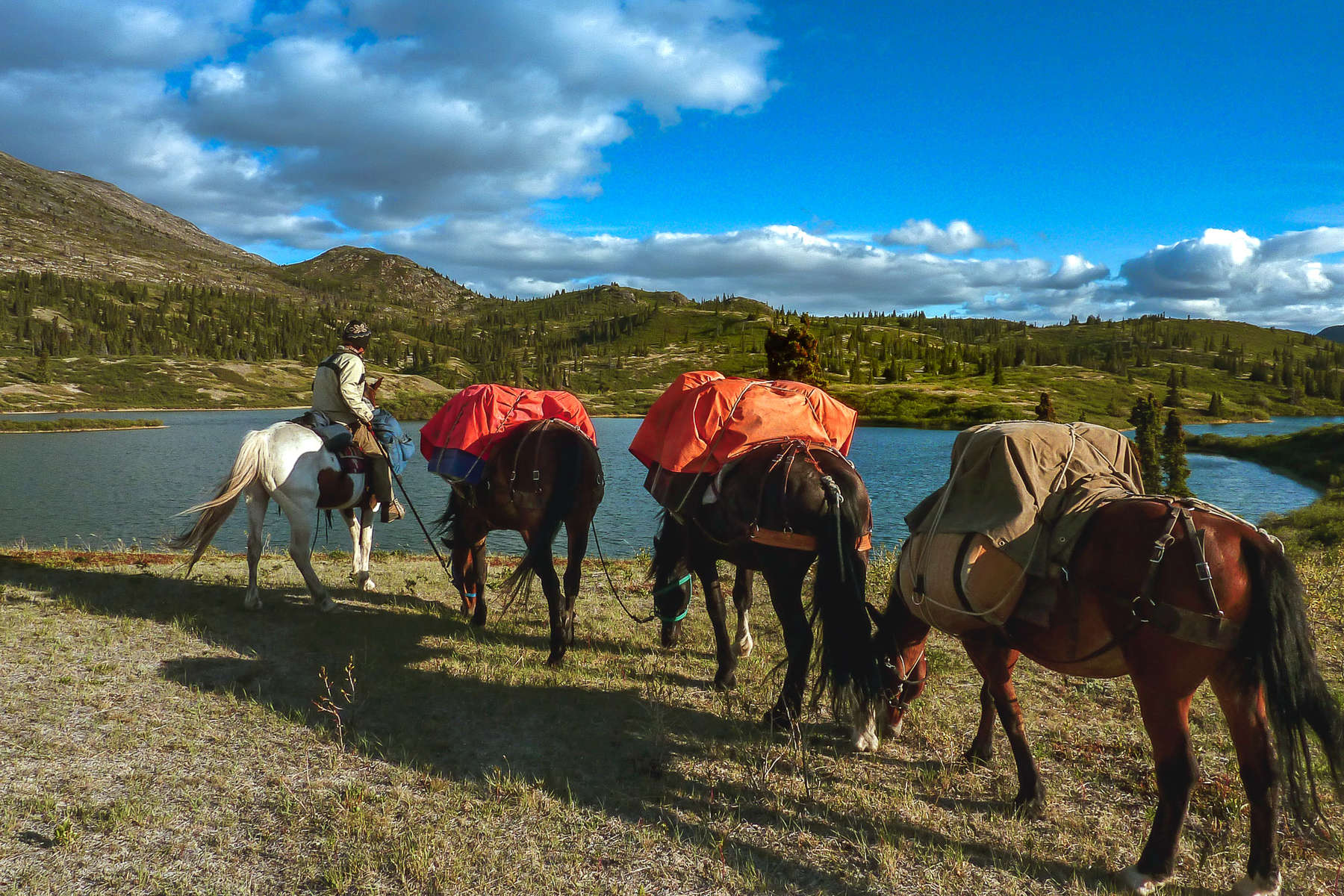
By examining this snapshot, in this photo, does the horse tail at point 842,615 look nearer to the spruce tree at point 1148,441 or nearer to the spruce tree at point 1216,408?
the spruce tree at point 1148,441

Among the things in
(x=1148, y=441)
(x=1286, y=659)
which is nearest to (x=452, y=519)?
(x=1286, y=659)

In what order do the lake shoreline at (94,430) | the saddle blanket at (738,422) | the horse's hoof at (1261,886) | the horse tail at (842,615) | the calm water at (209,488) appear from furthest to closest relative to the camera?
the lake shoreline at (94,430) → the calm water at (209,488) → the saddle blanket at (738,422) → the horse tail at (842,615) → the horse's hoof at (1261,886)

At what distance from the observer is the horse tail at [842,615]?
15.8ft

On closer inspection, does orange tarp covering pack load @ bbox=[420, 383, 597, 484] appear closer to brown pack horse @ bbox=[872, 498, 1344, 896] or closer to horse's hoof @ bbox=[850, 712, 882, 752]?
horse's hoof @ bbox=[850, 712, 882, 752]

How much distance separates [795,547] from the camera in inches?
205

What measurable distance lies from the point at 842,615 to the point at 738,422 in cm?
190

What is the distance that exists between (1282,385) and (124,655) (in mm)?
184941

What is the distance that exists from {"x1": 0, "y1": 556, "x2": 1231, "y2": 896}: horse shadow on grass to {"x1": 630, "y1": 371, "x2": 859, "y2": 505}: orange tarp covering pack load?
2107 millimetres

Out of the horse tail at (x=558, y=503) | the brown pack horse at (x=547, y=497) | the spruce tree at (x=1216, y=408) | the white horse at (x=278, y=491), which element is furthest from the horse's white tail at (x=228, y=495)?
the spruce tree at (x=1216, y=408)

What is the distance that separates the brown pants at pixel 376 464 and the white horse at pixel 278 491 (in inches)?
16.6

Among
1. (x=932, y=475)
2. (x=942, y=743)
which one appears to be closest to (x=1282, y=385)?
(x=932, y=475)

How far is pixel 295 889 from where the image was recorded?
11.0 feet

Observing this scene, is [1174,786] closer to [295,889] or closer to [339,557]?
[295,889]

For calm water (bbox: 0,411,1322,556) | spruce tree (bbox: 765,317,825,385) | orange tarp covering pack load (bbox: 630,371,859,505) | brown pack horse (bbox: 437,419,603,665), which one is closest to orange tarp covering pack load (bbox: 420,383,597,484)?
brown pack horse (bbox: 437,419,603,665)
